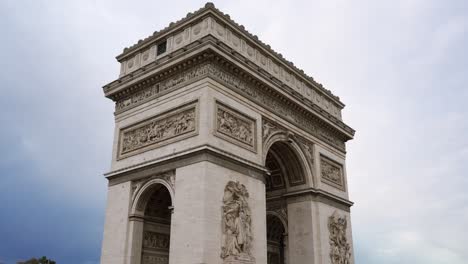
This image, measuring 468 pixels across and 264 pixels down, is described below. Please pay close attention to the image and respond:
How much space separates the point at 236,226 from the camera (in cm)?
1523

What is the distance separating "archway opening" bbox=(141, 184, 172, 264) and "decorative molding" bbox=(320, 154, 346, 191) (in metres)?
7.37

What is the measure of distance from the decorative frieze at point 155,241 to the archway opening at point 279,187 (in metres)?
5.33

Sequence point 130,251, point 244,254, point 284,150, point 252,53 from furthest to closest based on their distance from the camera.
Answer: point 284,150 → point 252,53 → point 130,251 → point 244,254

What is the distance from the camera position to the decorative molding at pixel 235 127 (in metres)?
16.1

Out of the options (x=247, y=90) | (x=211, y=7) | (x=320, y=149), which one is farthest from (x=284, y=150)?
(x=211, y=7)

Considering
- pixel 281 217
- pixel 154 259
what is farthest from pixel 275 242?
pixel 154 259

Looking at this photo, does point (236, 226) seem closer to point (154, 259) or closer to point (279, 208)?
point (154, 259)

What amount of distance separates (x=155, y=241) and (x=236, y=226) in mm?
3740

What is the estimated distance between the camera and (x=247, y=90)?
1781cm

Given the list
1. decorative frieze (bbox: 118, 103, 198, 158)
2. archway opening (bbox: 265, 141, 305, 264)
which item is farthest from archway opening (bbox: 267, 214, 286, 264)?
decorative frieze (bbox: 118, 103, 198, 158)

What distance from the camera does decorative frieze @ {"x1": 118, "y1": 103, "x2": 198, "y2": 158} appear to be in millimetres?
16195

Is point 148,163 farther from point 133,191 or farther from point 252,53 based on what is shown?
point 252,53

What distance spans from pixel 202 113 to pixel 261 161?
3160 millimetres

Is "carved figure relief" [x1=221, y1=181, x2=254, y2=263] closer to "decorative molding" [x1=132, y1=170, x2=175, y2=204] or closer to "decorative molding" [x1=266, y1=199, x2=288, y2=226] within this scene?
"decorative molding" [x1=132, y1=170, x2=175, y2=204]
